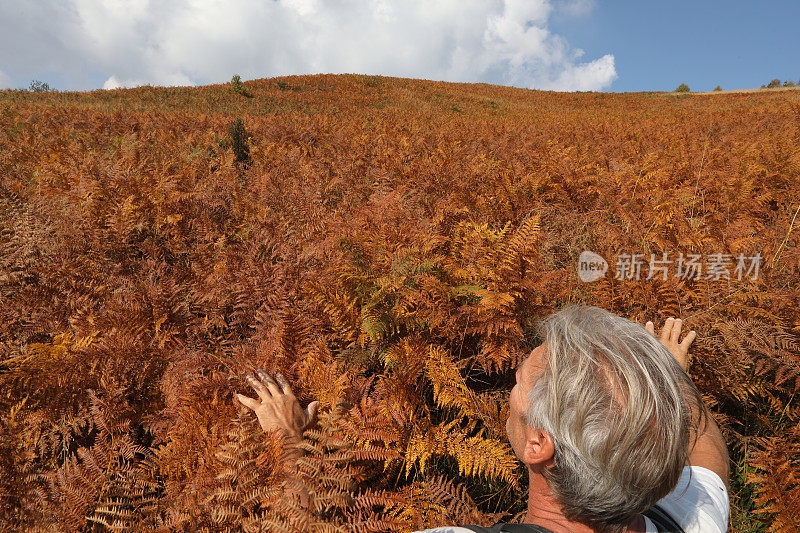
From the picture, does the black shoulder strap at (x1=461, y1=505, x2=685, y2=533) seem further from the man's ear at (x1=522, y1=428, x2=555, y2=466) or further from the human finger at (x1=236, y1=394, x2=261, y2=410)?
the human finger at (x1=236, y1=394, x2=261, y2=410)

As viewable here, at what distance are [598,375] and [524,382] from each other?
32 cm

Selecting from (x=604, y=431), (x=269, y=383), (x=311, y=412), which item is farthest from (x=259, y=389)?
(x=604, y=431)

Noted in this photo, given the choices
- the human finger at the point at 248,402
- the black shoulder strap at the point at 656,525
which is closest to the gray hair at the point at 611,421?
the black shoulder strap at the point at 656,525

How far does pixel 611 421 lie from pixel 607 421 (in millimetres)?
10

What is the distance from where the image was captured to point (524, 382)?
4.52 ft

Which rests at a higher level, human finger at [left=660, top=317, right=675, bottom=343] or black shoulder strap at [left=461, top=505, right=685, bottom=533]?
human finger at [left=660, top=317, right=675, bottom=343]

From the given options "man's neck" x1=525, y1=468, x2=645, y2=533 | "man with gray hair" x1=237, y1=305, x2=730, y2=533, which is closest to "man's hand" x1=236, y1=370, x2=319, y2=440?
"man with gray hair" x1=237, y1=305, x2=730, y2=533

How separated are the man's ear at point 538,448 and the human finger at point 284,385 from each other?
1.44 m

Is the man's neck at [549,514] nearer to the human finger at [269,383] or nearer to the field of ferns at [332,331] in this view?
the field of ferns at [332,331]

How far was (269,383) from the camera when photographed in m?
2.27

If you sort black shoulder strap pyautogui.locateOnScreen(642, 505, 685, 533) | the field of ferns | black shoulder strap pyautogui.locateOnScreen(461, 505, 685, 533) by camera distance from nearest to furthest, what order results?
1. black shoulder strap pyautogui.locateOnScreen(461, 505, 685, 533)
2. black shoulder strap pyautogui.locateOnScreen(642, 505, 685, 533)
3. the field of ferns

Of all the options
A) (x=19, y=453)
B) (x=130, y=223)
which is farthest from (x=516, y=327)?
(x=130, y=223)

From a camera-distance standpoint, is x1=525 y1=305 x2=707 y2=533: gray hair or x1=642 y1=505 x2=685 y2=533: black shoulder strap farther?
x1=642 y1=505 x2=685 y2=533: black shoulder strap

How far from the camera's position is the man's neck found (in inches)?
48.4
